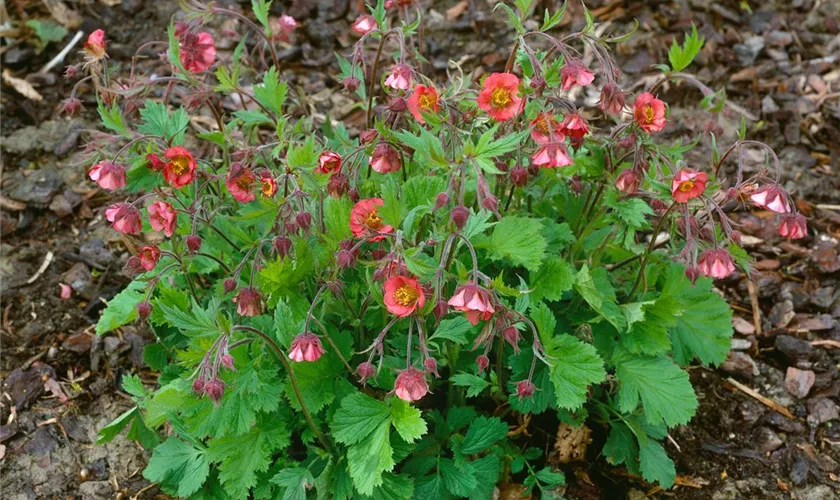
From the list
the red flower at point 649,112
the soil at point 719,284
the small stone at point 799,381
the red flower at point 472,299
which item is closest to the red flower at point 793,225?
the red flower at point 649,112

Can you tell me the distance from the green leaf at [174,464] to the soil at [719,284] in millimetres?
342

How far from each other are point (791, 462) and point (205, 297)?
246cm

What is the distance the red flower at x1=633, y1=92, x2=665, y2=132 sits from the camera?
2752 millimetres

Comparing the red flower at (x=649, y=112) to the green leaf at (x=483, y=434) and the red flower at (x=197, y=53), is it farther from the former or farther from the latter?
the red flower at (x=197, y=53)

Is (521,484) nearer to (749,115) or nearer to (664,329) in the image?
(664,329)

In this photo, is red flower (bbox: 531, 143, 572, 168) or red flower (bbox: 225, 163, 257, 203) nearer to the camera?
red flower (bbox: 531, 143, 572, 168)

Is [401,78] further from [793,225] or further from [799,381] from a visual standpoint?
[799,381]

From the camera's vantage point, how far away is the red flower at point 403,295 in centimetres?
243

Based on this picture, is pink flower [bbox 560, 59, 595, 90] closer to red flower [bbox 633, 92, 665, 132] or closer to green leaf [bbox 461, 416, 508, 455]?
red flower [bbox 633, 92, 665, 132]

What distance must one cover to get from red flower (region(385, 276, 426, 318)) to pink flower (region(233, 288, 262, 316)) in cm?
53

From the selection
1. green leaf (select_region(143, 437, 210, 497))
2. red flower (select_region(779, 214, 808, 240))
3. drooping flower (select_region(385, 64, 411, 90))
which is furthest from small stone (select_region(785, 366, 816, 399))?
green leaf (select_region(143, 437, 210, 497))

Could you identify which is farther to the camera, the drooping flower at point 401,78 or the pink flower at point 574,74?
the drooping flower at point 401,78

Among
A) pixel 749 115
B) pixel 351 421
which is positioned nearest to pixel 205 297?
pixel 351 421

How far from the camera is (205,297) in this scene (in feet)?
11.3
